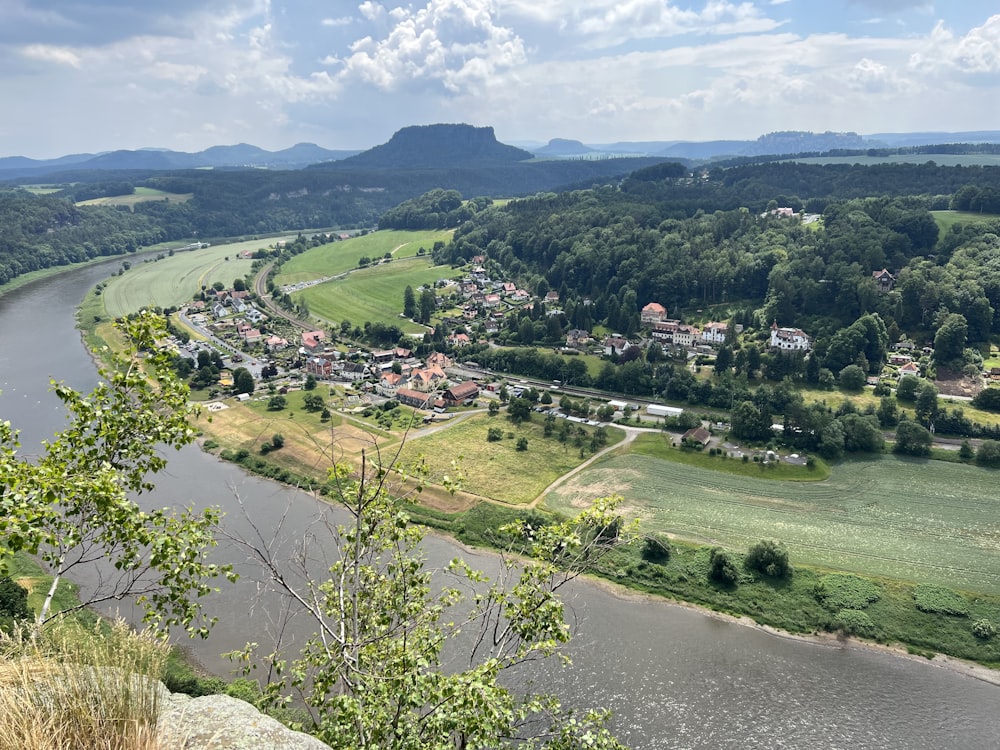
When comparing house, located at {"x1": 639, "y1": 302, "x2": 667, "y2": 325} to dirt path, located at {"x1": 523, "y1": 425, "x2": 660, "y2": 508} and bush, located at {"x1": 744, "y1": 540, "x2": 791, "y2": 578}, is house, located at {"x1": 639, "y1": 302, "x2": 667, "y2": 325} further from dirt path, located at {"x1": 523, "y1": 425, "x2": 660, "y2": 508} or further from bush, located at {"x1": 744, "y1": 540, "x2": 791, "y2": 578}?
bush, located at {"x1": 744, "y1": 540, "x2": 791, "y2": 578}

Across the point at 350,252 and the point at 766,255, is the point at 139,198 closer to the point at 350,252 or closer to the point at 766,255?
the point at 350,252

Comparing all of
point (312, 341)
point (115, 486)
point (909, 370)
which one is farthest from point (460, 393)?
point (115, 486)

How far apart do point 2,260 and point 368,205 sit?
318 feet

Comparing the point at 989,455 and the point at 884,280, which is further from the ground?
the point at 884,280

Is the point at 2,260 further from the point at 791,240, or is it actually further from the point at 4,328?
the point at 791,240

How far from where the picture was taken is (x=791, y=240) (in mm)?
76250

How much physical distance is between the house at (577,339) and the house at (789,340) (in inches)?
708

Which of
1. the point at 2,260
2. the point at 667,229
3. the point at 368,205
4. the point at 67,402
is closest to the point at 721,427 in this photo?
the point at 67,402

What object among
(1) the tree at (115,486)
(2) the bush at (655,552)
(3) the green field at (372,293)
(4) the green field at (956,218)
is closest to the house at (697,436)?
(2) the bush at (655,552)

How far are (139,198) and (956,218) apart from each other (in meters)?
172

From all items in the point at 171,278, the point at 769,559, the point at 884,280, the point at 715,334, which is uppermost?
the point at 884,280

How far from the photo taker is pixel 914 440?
37500 millimetres

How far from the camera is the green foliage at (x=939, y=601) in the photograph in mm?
24359

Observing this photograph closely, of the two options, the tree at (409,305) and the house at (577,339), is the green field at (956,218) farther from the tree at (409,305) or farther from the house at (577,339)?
the tree at (409,305)
